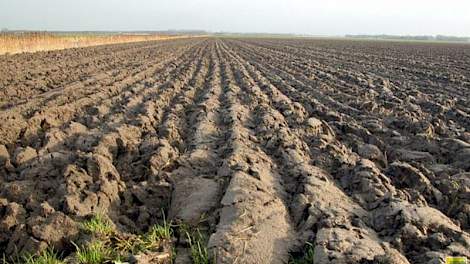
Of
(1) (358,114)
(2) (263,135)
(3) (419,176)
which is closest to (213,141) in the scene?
(2) (263,135)

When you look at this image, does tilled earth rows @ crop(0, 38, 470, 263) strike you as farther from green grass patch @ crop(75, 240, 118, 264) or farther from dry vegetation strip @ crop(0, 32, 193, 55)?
dry vegetation strip @ crop(0, 32, 193, 55)

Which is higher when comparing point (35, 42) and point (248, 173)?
point (248, 173)

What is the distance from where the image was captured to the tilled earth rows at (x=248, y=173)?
3.81m

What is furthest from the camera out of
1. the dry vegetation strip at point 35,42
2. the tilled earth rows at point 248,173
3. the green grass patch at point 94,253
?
the dry vegetation strip at point 35,42

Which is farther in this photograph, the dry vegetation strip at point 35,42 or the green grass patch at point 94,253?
the dry vegetation strip at point 35,42

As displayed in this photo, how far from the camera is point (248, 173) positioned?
16.9 ft

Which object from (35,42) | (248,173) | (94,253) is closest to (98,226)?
(94,253)

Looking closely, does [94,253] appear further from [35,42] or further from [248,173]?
[35,42]

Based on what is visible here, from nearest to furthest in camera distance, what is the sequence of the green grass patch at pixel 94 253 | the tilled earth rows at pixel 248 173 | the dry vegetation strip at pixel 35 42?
the green grass patch at pixel 94 253 < the tilled earth rows at pixel 248 173 < the dry vegetation strip at pixel 35 42

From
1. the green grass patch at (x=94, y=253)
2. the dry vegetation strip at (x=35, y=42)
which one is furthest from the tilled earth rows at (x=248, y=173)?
the dry vegetation strip at (x=35, y=42)

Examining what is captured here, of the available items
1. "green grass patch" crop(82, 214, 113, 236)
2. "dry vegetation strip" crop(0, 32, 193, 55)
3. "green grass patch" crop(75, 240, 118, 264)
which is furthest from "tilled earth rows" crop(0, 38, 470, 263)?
"dry vegetation strip" crop(0, 32, 193, 55)

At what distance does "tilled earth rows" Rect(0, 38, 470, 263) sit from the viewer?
381 centimetres

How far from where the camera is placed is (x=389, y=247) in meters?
3.62

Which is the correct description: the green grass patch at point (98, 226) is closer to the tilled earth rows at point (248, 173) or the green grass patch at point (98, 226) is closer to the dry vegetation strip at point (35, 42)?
the tilled earth rows at point (248, 173)
